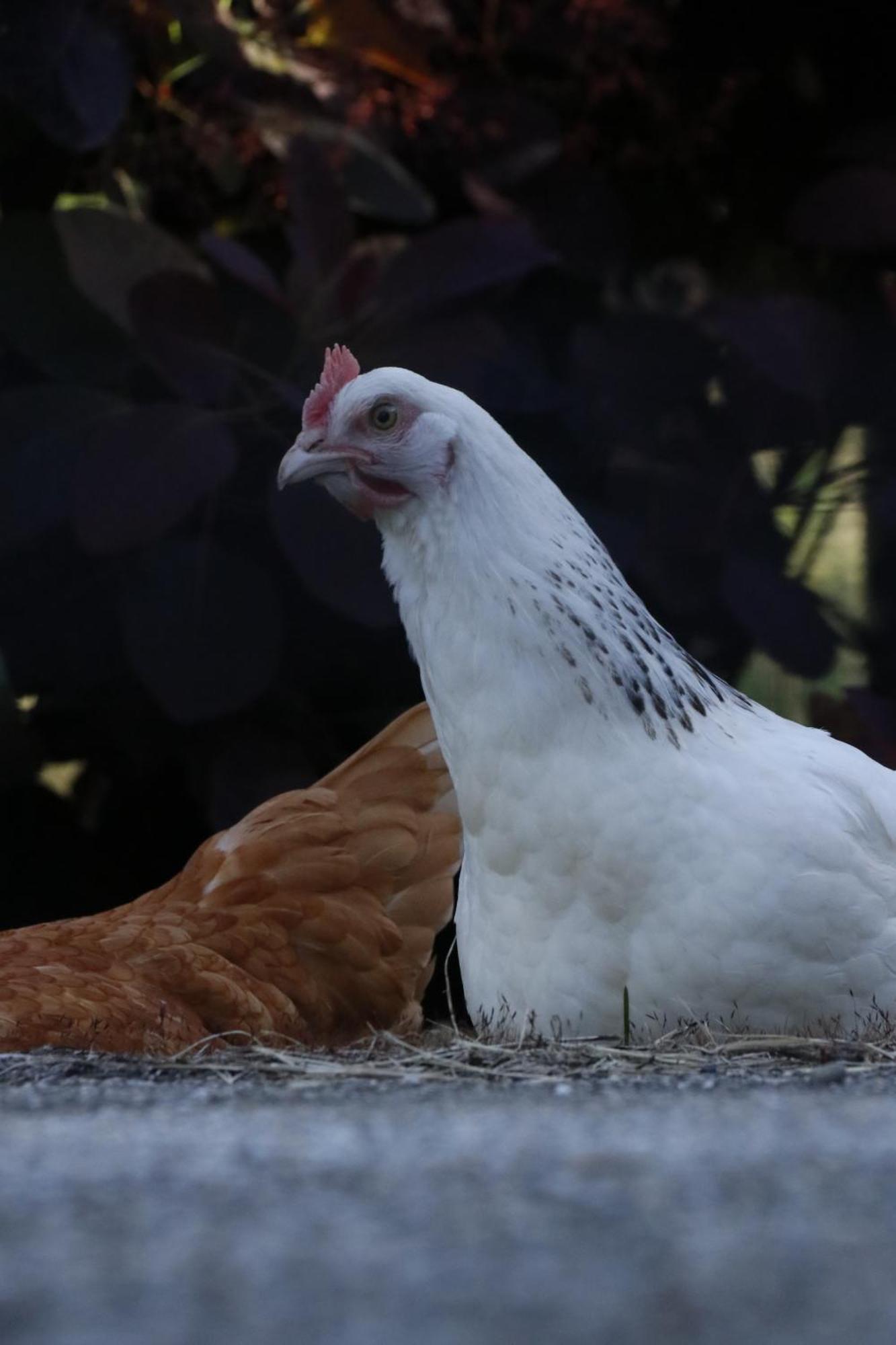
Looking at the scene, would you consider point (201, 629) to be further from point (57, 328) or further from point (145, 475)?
point (57, 328)

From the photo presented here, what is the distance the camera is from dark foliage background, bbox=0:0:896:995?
3281 millimetres

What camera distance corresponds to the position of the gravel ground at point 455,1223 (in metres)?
0.80

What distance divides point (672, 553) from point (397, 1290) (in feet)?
8.87

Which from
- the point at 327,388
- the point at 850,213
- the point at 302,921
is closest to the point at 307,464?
the point at 327,388

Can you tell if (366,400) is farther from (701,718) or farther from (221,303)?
(221,303)

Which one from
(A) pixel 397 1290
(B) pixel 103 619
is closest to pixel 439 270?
(B) pixel 103 619

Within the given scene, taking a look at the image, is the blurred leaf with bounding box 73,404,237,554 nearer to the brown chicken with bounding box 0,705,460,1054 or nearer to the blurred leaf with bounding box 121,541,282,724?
the blurred leaf with bounding box 121,541,282,724

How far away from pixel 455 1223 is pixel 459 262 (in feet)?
8.44

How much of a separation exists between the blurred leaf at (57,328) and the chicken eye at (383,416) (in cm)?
139

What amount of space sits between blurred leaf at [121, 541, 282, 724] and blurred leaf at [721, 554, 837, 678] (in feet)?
3.06

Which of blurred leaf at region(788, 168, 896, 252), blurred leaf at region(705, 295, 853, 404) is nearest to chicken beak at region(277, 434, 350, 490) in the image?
blurred leaf at region(705, 295, 853, 404)

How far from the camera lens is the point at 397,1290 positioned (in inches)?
33.2

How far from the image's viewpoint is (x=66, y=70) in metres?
3.31

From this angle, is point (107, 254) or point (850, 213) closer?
point (107, 254)
